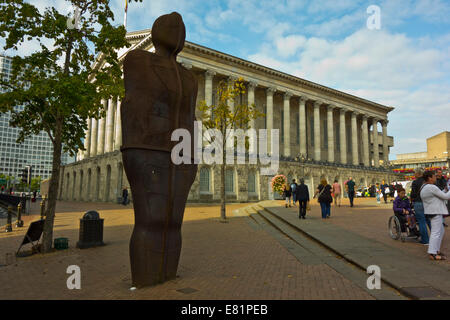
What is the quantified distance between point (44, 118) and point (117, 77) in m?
2.85

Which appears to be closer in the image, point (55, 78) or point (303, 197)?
point (55, 78)

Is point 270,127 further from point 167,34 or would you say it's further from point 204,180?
point 167,34

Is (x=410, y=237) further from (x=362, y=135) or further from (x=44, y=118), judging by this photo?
(x=362, y=135)

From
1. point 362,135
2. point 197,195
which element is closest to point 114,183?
point 197,195

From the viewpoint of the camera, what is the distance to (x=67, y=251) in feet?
31.3

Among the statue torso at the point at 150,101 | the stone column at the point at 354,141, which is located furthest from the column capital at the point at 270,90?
the statue torso at the point at 150,101

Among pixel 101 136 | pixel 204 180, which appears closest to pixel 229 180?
pixel 204 180

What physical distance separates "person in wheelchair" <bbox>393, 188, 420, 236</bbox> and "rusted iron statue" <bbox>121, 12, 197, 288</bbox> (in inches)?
278

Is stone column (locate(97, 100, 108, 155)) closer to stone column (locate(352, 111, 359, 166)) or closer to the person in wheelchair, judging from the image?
stone column (locate(352, 111, 359, 166))

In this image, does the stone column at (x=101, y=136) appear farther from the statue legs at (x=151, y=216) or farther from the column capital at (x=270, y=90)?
the statue legs at (x=151, y=216)

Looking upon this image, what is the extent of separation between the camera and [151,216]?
18.6ft

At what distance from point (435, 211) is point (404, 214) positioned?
A: 2491 millimetres

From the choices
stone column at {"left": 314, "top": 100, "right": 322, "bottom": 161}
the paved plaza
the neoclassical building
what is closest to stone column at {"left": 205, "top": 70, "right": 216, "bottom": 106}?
the neoclassical building
